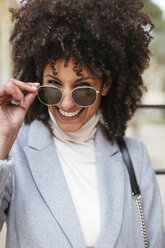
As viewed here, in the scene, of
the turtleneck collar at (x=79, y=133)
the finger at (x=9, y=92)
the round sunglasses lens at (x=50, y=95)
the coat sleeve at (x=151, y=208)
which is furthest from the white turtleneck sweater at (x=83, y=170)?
the finger at (x=9, y=92)

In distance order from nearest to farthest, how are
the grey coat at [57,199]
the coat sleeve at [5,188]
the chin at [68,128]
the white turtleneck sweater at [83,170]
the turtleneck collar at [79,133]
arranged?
1. the coat sleeve at [5,188]
2. the grey coat at [57,199]
3. the white turtleneck sweater at [83,170]
4. the chin at [68,128]
5. the turtleneck collar at [79,133]

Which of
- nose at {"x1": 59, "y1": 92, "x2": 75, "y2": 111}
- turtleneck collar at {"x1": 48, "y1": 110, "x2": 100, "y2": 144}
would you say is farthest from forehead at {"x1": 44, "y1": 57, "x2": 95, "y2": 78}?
turtleneck collar at {"x1": 48, "y1": 110, "x2": 100, "y2": 144}

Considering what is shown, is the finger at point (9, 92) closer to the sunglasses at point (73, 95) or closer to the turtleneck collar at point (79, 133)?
the sunglasses at point (73, 95)

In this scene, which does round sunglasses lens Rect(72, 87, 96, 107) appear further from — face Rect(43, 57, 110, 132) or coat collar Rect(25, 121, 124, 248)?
coat collar Rect(25, 121, 124, 248)

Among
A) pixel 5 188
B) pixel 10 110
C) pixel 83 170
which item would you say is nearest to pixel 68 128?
pixel 83 170

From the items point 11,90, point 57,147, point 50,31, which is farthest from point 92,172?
point 50,31

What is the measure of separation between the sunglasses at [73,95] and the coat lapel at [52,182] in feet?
0.88

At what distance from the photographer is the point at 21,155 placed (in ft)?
6.28

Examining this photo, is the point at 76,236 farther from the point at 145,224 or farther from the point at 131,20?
the point at 131,20

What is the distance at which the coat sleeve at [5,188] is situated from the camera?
5.01ft

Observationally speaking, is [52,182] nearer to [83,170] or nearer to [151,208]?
[83,170]

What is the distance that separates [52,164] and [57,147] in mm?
153

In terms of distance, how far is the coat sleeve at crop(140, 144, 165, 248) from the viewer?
199cm

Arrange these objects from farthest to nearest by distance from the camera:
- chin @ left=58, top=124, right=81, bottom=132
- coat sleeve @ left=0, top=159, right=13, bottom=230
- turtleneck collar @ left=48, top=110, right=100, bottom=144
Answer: turtleneck collar @ left=48, top=110, right=100, bottom=144
chin @ left=58, top=124, right=81, bottom=132
coat sleeve @ left=0, top=159, right=13, bottom=230
